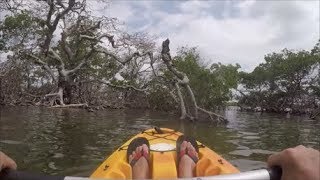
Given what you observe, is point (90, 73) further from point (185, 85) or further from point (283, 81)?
point (283, 81)

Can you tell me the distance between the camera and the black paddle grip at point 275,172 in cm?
153

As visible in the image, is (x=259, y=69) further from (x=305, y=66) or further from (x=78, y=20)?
(x=78, y=20)

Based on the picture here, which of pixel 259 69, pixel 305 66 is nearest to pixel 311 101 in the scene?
pixel 305 66

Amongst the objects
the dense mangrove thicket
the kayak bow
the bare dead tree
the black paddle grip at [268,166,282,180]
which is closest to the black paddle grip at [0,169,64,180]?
the black paddle grip at [268,166,282,180]

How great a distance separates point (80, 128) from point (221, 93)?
439 inches

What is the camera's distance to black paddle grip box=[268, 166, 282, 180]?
153 centimetres

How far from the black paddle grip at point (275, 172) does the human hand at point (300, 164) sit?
0.09 metres

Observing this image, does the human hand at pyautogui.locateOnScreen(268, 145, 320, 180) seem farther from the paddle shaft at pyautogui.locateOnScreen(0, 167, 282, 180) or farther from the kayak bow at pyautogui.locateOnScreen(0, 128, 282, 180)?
the kayak bow at pyautogui.locateOnScreen(0, 128, 282, 180)

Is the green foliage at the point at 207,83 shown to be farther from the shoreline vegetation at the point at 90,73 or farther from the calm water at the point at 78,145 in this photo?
the calm water at the point at 78,145

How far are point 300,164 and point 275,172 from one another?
0.75 ft

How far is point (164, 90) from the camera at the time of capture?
24.4 m

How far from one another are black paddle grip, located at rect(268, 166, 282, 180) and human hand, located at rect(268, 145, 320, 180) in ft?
0.28

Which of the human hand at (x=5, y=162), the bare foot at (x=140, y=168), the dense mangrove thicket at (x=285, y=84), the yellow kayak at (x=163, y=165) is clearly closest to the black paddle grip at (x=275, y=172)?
the human hand at (x=5, y=162)

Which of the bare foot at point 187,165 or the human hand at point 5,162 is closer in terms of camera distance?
the human hand at point 5,162
